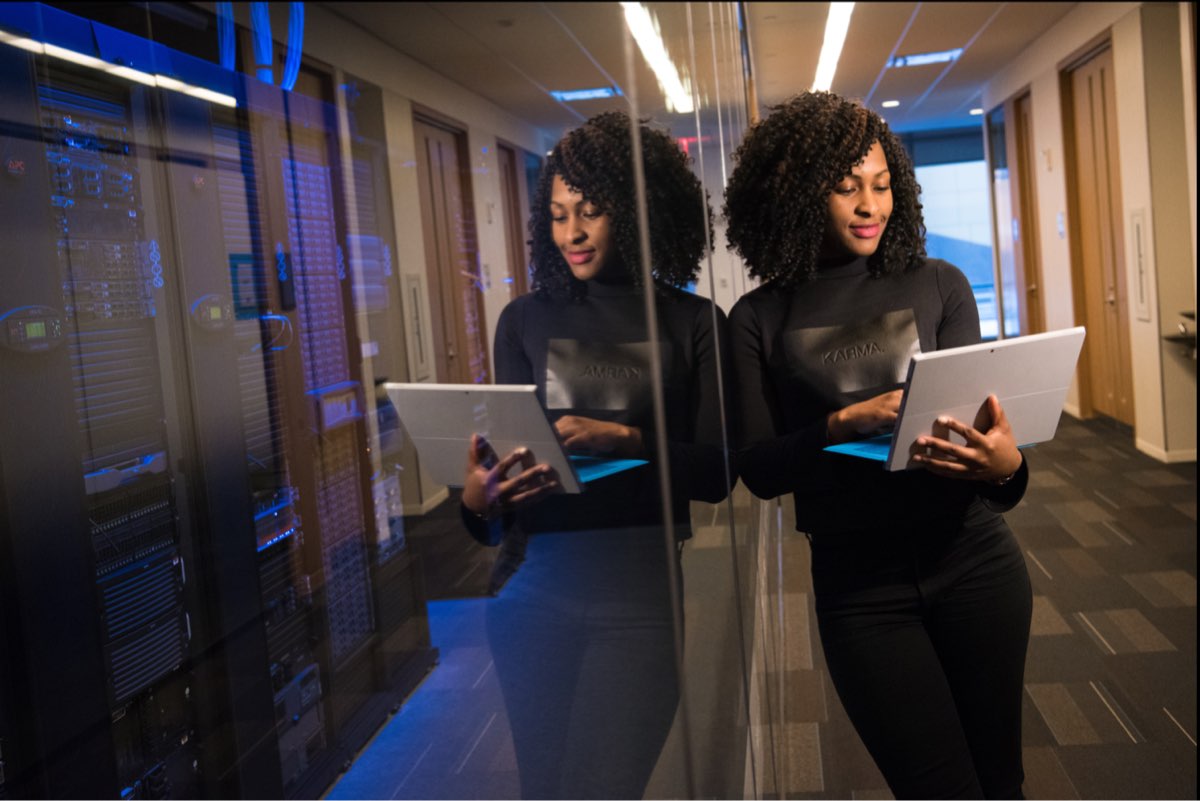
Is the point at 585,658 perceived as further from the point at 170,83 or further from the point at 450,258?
the point at 170,83

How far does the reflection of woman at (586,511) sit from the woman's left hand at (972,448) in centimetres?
47

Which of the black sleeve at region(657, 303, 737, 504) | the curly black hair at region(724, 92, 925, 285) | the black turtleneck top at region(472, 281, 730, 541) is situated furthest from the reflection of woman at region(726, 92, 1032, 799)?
the black turtleneck top at region(472, 281, 730, 541)

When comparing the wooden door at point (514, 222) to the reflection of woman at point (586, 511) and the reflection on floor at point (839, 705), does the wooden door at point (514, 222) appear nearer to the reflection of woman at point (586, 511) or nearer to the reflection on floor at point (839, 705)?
the reflection of woman at point (586, 511)

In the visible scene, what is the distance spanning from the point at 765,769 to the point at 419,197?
1368 millimetres

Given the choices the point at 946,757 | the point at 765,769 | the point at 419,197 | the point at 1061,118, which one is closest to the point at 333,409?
the point at 419,197

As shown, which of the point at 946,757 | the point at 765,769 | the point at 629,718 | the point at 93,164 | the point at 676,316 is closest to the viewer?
the point at 93,164

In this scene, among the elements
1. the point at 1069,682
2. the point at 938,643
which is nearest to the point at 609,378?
the point at 938,643

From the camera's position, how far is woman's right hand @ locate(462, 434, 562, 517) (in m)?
0.48

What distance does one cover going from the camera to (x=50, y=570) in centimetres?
43

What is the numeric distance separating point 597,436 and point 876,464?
642 millimetres

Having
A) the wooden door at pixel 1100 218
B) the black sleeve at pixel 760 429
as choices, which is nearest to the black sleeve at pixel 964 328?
the black sleeve at pixel 760 429

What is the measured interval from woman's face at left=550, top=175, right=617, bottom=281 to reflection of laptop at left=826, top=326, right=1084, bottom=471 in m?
0.50

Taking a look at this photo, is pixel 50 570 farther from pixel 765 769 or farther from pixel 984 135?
pixel 984 135

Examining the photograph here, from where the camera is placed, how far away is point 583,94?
584mm
